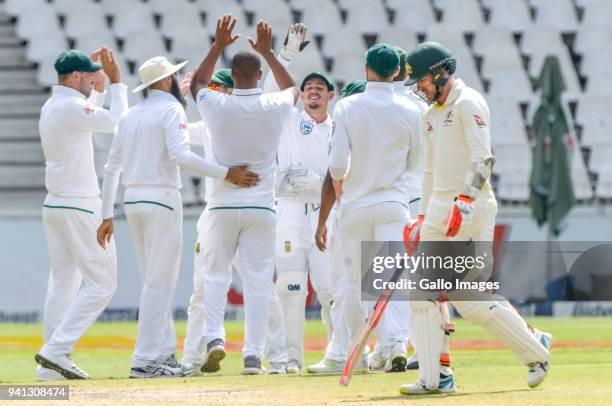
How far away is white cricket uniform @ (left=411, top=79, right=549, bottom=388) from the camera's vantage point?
267 inches

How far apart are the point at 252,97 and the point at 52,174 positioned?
5.49 ft

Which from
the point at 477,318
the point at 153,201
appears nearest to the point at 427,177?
the point at 477,318

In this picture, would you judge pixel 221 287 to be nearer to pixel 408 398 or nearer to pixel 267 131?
pixel 267 131

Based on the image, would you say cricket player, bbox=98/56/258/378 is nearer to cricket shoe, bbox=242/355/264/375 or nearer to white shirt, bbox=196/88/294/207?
white shirt, bbox=196/88/294/207

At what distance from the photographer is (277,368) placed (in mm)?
9078

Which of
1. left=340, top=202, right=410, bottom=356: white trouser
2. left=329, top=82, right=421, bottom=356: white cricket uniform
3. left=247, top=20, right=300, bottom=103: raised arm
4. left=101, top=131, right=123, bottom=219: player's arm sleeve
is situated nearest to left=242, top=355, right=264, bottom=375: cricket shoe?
left=340, top=202, right=410, bottom=356: white trouser

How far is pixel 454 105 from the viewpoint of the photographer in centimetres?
689

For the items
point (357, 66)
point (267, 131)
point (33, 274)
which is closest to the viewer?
point (267, 131)

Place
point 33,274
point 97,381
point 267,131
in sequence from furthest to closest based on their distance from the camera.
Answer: point 33,274
point 267,131
point 97,381

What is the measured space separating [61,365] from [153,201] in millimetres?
1275

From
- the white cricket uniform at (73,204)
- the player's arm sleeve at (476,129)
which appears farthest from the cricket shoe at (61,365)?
the player's arm sleeve at (476,129)

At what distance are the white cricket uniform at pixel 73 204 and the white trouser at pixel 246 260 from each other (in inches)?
34.8

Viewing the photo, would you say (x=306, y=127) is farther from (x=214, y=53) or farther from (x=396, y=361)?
(x=396, y=361)

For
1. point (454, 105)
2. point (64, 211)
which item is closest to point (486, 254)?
point (454, 105)
